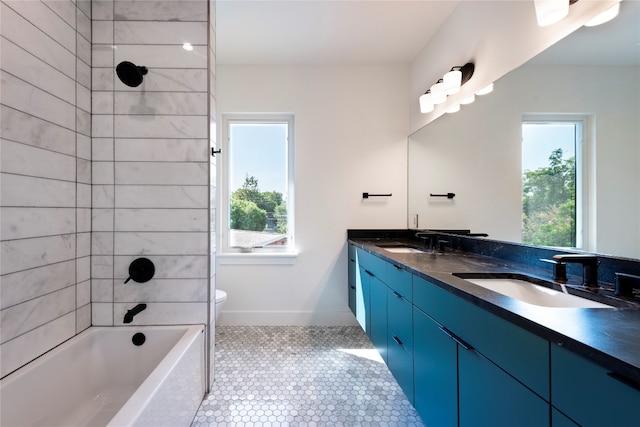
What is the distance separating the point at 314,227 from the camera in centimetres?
260

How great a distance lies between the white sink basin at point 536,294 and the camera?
0.89 meters

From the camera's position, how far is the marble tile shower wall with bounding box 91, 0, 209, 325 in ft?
4.95

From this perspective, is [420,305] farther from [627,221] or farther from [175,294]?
[175,294]

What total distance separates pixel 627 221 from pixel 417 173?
1603 millimetres

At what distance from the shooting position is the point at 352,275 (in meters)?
2.42

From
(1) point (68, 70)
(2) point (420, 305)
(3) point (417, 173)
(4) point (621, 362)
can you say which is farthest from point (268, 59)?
(4) point (621, 362)

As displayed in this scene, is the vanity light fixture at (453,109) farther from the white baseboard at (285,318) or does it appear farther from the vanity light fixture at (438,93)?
the white baseboard at (285,318)

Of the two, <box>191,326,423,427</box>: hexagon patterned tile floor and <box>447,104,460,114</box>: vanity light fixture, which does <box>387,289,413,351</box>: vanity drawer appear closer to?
<box>191,326,423,427</box>: hexagon patterned tile floor

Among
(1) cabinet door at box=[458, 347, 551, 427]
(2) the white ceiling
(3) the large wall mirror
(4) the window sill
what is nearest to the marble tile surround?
(2) the white ceiling

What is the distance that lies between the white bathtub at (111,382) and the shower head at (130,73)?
134 cm

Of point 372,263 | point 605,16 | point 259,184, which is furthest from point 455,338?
point 259,184

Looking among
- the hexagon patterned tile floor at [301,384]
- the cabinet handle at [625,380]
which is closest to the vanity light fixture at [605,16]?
the cabinet handle at [625,380]

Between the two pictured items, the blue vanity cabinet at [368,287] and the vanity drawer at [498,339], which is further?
the blue vanity cabinet at [368,287]

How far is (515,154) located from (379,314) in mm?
1222
